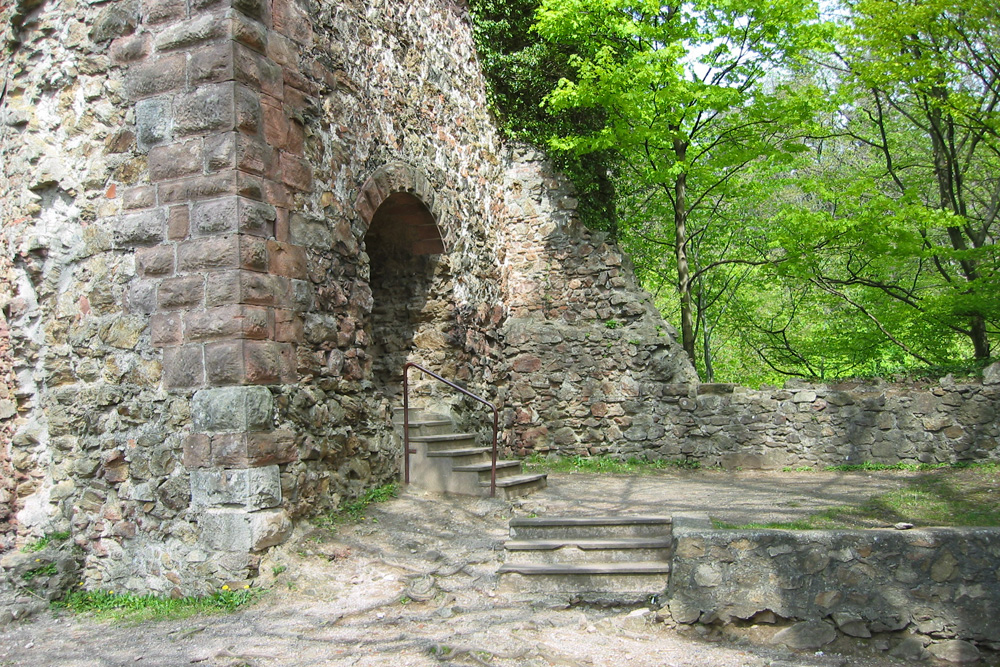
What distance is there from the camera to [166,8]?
578 cm

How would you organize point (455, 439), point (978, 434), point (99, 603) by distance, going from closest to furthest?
point (99, 603) → point (455, 439) → point (978, 434)

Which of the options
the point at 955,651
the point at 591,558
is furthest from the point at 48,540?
the point at 955,651

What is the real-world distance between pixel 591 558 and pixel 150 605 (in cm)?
316

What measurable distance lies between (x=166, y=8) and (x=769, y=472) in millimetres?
8094

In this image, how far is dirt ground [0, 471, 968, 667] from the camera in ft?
14.2

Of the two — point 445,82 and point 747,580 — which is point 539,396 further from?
point 747,580

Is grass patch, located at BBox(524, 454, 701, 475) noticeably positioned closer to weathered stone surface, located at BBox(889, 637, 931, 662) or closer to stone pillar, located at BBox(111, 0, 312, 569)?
stone pillar, located at BBox(111, 0, 312, 569)

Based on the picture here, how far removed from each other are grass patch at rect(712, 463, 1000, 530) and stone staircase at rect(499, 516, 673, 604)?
1.84 feet

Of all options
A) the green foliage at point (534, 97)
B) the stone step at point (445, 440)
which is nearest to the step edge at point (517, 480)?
the stone step at point (445, 440)

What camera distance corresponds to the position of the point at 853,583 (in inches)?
178

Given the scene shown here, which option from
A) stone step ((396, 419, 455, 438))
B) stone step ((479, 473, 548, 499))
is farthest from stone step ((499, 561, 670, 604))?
stone step ((396, 419, 455, 438))

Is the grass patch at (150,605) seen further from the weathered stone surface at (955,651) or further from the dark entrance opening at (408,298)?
the weathered stone surface at (955,651)


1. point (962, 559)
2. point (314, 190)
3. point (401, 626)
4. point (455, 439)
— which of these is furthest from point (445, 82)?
point (962, 559)

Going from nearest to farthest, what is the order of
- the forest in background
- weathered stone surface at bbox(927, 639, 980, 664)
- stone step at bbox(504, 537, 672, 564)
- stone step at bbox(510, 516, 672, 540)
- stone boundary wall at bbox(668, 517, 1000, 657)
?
weathered stone surface at bbox(927, 639, 980, 664)
stone boundary wall at bbox(668, 517, 1000, 657)
stone step at bbox(504, 537, 672, 564)
stone step at bbox(510, 516, 672, 540)
the forest in background
